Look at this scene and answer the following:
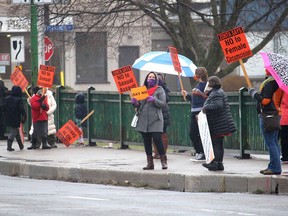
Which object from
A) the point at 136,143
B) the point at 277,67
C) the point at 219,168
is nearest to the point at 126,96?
the point at 136,143

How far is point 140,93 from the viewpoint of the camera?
16.8 m

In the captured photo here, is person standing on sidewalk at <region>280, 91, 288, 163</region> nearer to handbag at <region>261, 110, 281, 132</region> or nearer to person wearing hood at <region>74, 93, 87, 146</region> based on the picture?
handbag at <region>261, 110, 281, 132</region>

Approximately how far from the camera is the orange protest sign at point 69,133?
22.7 m

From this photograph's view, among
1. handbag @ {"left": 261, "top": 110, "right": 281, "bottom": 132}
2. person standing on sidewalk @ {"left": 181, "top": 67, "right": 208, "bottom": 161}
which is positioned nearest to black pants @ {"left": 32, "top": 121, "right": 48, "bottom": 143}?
person standing on sidewalk @ {"left": 181, "top": 67, "right": 208, "bottom": 161}

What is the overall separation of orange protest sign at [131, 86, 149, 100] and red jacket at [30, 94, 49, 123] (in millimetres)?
5694

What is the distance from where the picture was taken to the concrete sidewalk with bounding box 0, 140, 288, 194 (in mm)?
15398

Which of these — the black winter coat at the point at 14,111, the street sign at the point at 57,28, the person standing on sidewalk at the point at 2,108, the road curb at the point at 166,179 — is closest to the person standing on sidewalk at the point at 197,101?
the road curb at the point at 166,179

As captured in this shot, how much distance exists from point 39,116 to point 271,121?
27.1 feet

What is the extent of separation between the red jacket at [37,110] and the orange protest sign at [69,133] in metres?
0.55

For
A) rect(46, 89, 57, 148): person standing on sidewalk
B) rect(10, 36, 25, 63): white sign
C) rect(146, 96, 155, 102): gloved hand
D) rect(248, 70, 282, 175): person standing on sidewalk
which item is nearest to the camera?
rect(248, 70, 282, 175): person standing on sidewalk

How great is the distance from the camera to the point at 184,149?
69.3 feet

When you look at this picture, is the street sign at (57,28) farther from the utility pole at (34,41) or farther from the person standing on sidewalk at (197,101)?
the person standing on sidewalk at (197,101)

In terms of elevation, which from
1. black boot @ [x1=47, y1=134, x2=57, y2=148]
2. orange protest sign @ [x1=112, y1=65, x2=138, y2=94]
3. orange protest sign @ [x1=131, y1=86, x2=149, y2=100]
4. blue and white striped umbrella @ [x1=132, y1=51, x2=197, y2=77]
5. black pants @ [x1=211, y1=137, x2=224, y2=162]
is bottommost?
black boot @ [x1=47, y1=134, x2=57, y2=148]

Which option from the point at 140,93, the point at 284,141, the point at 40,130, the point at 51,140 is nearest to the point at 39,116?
the point at 40,130
